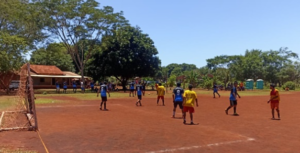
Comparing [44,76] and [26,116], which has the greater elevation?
[44,76]

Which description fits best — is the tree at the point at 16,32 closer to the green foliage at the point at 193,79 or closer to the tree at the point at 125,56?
the tree at the point at 125,56

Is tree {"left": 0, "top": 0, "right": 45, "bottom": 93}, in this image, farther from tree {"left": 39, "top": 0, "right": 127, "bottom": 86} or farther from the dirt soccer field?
the dirt soccer field

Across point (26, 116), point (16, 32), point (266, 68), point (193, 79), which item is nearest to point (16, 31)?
point (16, 32)

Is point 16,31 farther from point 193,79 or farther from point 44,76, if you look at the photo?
point 193,79

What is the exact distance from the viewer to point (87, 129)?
10.2 metres

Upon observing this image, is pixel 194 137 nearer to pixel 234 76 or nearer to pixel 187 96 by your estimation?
pixel 187 96

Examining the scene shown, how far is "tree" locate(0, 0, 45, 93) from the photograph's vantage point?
3073 cm

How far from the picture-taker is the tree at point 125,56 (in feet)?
135

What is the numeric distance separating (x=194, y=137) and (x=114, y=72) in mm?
33848

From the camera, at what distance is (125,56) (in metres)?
41.5

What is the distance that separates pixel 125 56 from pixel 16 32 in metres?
16.0

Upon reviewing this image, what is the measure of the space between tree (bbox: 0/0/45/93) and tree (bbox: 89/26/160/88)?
9530 mm

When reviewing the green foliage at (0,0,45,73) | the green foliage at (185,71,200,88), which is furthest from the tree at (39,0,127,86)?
the green foliage at (185,71,200,88)

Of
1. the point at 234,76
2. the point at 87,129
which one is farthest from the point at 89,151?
the point at 234,76
